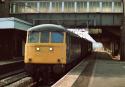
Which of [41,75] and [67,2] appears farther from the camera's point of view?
[67,2]

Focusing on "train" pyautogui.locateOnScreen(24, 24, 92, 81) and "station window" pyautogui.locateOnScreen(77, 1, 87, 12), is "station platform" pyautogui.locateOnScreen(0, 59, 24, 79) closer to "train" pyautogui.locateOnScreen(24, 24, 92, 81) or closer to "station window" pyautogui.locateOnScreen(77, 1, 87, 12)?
"train" pyautogui.locateOnScreen(24, 24, 92, 81)

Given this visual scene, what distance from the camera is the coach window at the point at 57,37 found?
68.6 ft

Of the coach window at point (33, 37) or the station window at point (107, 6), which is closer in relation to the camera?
the coach window at point (33, 37)

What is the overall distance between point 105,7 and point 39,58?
3920cm

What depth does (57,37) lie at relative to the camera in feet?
69.0

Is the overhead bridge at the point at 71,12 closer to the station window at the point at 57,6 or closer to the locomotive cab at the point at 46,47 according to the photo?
the station window at the point at 57,6

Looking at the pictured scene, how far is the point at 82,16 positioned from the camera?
5097 centimetres

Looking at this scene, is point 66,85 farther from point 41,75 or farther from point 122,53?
point 122,53

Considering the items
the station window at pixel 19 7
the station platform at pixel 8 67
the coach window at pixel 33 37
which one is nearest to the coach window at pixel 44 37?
the coach window at pixel 33 37

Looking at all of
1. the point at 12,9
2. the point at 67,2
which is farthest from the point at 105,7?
the point at 12,9

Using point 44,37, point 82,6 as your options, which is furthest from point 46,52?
point 82,6

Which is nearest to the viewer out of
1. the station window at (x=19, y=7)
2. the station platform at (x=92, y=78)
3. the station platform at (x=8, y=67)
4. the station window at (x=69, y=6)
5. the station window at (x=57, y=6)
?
the station platform at (x=92, y=78)

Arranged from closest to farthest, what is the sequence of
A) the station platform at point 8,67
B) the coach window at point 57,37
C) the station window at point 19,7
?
the coach window at point 57,37 < the station platform at point 8,67 < the station window at point 19,7

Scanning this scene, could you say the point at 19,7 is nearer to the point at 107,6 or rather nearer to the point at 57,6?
→ the point at 57,6
